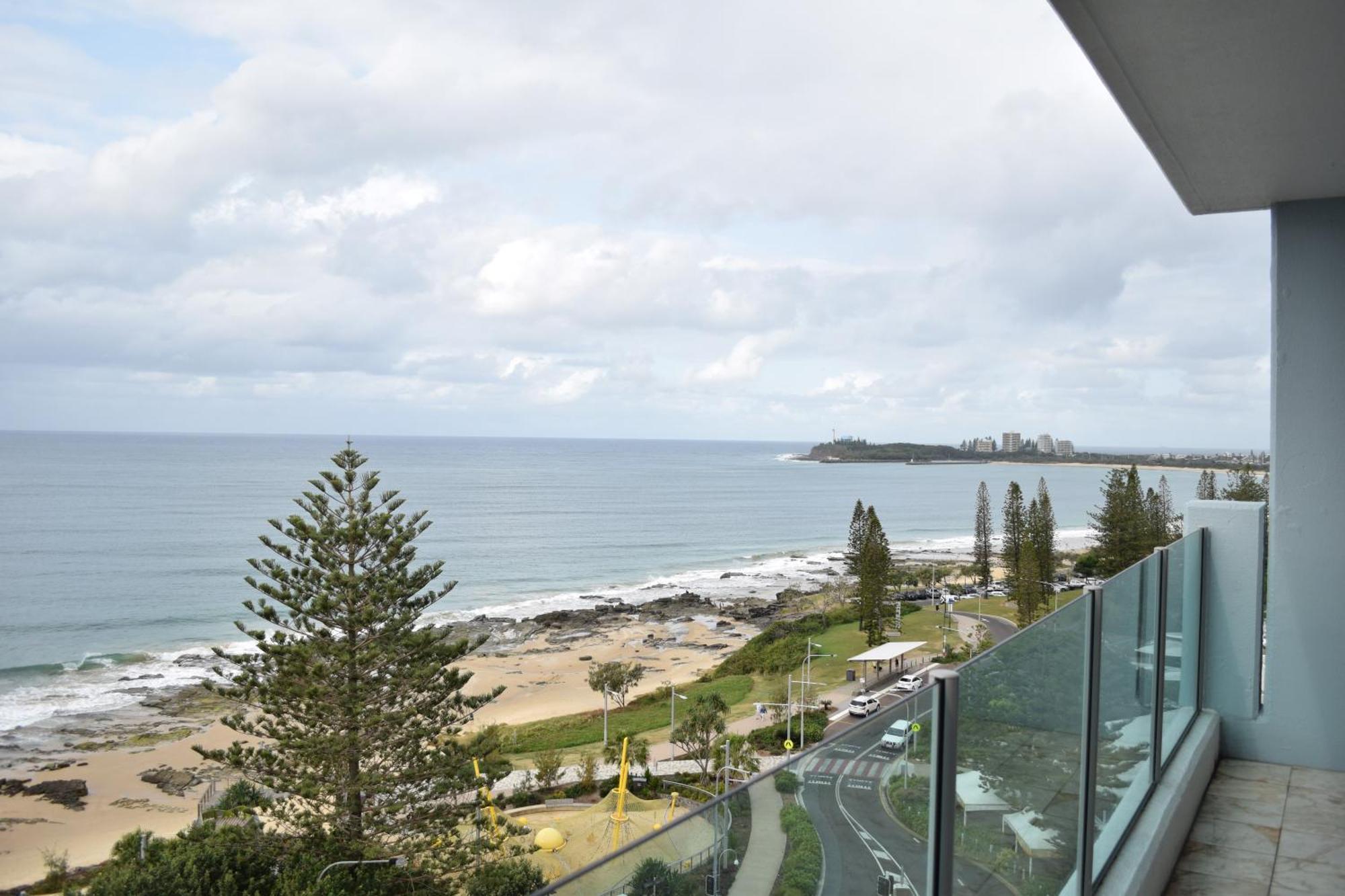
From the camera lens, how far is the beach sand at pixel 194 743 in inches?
680

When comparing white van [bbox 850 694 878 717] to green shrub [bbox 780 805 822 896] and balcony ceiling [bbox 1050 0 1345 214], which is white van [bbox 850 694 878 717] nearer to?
balcony ceiling [bbox 1050 0 1345 214]

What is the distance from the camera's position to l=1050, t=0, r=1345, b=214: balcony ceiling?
1.72m

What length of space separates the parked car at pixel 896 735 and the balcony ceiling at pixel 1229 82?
142 centimetres

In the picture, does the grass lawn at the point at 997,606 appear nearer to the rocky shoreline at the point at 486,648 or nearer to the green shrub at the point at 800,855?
the rocky shoreline at the point at 486,648

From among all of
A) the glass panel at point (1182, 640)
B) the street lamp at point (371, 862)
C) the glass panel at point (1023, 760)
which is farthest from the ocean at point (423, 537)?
the glass panel at point (1023, 760)

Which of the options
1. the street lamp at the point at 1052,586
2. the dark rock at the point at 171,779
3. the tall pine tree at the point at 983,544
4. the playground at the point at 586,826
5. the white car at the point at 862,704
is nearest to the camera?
the playground at the point at 586,826

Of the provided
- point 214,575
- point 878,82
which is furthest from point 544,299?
point 878,82

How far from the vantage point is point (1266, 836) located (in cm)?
275

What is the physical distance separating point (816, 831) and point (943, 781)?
10.7 inches

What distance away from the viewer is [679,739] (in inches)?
816

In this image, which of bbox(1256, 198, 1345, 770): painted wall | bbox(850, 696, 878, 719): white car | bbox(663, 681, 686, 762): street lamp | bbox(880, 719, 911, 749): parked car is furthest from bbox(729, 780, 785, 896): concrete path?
Answer: bbox(850, 696, 878, 719): white car

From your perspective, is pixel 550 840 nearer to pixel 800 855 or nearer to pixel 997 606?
pixel 800 855

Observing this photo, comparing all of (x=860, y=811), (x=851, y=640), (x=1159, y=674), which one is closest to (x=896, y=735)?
(x=860, y=811)

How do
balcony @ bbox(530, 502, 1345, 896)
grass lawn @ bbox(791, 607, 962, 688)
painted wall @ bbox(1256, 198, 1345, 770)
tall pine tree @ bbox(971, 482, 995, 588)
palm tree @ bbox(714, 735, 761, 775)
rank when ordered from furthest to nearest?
tall pine tree @ bbox(971, 482, 995, 588) → grass lawn @ bbox(791, 607, 962, 688) → palm tree @ bbox(714, 735, 761, 775) → painted wall @ bbox(1256, 198, 1345, 770) → balcony @ bbox(530, 502, 1345, 896)
